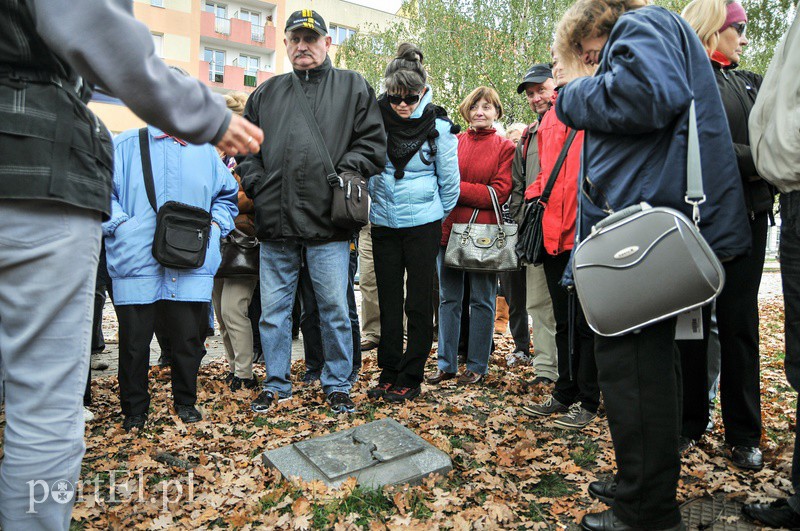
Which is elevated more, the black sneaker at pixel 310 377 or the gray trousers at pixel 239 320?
the gray trousers at pixel 239 320

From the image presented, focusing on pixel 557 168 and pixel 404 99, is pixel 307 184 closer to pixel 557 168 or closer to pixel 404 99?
pixel 404 99

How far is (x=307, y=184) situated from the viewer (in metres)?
4.09

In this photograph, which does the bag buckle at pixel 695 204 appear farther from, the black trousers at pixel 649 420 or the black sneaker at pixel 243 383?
the black sneaker at pixel 243 383

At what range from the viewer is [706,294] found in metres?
2.08

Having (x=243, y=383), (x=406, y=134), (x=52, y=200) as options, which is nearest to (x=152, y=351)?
(x=243, y=383)

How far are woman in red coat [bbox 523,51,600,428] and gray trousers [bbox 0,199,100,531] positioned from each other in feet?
8.82

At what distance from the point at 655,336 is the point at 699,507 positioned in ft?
3.48

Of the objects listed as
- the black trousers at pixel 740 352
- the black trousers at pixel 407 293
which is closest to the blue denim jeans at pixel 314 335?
the black trousers at pixel 407 293

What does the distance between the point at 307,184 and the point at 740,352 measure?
283cm

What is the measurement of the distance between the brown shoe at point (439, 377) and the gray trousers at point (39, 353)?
3.46 m

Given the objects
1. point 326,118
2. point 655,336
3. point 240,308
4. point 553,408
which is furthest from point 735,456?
point 240,308

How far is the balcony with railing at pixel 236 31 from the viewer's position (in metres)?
29.3

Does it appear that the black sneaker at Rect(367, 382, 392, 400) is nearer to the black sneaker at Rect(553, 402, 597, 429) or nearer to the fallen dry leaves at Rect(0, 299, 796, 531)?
the fallen dry leaves at Rect(0, 299, 796, 531)

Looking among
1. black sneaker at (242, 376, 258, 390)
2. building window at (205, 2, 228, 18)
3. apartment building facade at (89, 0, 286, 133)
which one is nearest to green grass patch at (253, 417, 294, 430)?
black sneaker at (242, 376, 258, 390)
